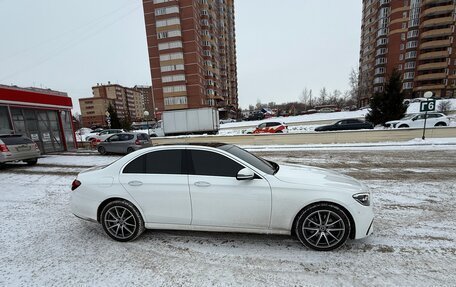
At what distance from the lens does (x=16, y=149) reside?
898 cm

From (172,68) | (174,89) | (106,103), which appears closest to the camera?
(172,68)

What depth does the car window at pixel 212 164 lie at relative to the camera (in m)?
3.10

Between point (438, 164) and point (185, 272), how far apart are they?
31.4 feet

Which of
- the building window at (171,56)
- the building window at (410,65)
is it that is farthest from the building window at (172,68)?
the building window at (410,65)

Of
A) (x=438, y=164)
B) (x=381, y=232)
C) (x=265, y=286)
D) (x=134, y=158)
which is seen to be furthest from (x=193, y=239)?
(x=438, y=164)

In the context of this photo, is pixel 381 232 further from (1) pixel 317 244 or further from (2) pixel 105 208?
(2) pixel 105 208

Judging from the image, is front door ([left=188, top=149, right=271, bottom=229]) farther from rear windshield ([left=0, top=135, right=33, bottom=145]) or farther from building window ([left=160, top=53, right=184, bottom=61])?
building window ([left=160, top=53, right=184, bottom=61])

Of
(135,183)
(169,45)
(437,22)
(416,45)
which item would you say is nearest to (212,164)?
(135,183)

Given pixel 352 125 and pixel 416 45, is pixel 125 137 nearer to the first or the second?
pixel 352 125

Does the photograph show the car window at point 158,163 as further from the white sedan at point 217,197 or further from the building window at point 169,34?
the building window at point 169,34

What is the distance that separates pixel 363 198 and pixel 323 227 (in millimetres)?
670

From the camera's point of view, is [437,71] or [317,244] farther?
[437,71]

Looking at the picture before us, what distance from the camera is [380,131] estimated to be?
1345 centimetres

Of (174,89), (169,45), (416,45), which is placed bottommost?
(174,89)
